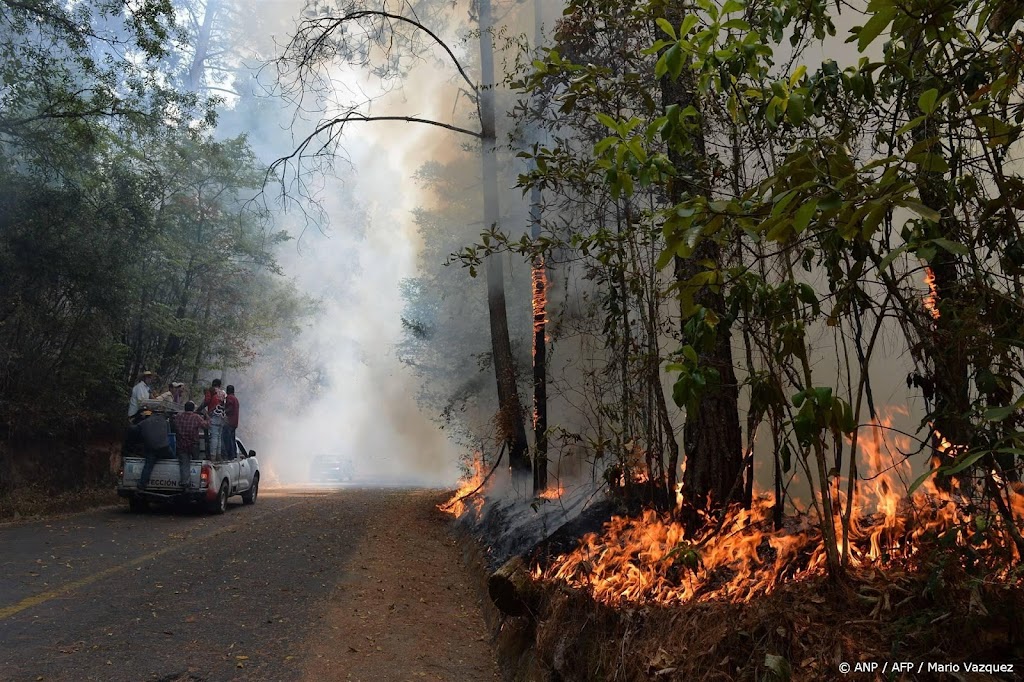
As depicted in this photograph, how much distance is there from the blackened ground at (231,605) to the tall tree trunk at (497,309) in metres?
2.31

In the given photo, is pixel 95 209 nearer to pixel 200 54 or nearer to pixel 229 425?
pixel 229 425

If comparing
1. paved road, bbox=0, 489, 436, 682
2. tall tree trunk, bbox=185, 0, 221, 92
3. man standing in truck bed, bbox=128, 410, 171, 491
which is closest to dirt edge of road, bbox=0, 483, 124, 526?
paved road, bbox=0, 489, 436, 682

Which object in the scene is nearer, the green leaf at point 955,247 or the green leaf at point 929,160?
the green leaf at point 955,247

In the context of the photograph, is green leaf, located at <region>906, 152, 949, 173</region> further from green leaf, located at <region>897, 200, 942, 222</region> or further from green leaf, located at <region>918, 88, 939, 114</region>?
green leaf, located at <region>897, 200, 942, 222</region>

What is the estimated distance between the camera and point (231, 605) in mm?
7098

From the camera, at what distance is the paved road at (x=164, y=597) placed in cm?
528

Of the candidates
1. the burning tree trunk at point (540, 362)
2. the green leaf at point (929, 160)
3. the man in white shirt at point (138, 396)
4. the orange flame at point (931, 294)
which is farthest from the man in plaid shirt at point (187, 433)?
the green leaf at point (929, 160)

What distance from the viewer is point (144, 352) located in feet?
66.0

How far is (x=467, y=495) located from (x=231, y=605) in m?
9.56

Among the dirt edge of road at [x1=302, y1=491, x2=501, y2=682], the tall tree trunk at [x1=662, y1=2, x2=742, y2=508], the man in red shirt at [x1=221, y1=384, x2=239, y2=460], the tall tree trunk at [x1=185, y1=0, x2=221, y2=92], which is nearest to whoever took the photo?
the tall tree trunk at [x1=662, y1=2, x2=742, y2=508]

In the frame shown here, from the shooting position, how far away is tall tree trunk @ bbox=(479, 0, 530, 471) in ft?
44.0

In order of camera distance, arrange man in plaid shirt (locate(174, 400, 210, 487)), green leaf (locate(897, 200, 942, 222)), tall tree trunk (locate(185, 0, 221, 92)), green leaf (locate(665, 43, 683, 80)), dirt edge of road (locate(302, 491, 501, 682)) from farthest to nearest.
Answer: tall tree trunk (locate(185, 0, 221, 92)) < man in plaid shirt (locate(174, 400, 210, 487)) < dirt edge of road (locate(302, 491, 501, 682)) < green leaf (locate(665, 43, 683, 80)) < green leaf (locate(897, 200, 942, 222))

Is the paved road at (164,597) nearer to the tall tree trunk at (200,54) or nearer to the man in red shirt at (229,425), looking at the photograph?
the man in red shirt at (229,425)

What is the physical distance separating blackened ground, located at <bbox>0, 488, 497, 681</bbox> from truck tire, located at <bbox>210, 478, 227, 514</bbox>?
2.35m
